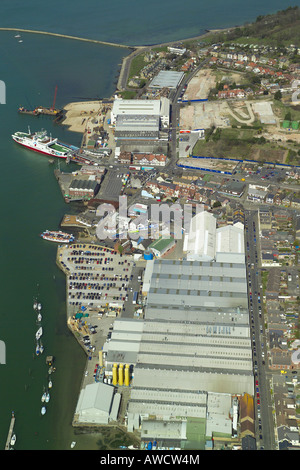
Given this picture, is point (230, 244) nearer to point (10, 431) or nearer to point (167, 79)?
point (10, 431)

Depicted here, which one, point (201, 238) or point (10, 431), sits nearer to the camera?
point (10, 431)

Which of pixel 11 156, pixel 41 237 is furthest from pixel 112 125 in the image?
pixel 41 237

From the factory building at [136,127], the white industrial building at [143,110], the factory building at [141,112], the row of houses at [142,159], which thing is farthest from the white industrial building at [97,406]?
the white industrial building at [143,110]

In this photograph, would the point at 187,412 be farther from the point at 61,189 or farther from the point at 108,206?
the point at 61,189

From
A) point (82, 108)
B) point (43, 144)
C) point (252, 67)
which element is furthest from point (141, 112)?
point (252, 67)

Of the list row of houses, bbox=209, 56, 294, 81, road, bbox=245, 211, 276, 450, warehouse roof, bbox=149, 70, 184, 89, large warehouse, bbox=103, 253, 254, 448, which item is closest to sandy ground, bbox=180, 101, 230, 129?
warehouse roof, bbox=149, 70, 184, 89

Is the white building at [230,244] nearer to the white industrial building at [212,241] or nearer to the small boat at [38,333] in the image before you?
the white industrial building at [212,241]
